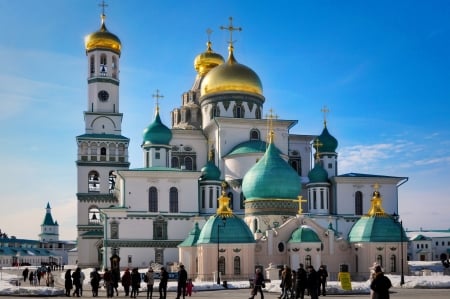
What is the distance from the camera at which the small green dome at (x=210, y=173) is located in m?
54.9

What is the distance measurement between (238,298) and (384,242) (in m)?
19.6

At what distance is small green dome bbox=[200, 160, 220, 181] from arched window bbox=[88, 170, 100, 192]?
1086 cm

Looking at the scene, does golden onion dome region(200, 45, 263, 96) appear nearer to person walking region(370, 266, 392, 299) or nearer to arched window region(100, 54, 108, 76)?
arched window region(100, 54, 108, 76)

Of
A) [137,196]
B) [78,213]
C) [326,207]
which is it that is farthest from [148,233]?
[326,207]

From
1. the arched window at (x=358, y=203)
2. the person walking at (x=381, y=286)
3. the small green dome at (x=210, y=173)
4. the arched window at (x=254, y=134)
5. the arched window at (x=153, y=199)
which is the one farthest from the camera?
the arched window at (x=254, y=134)

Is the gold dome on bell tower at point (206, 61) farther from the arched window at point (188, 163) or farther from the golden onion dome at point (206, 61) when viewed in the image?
the arched window at point (188, 163)

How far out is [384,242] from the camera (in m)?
42.5

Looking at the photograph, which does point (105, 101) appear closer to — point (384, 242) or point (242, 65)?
point (242, 65)

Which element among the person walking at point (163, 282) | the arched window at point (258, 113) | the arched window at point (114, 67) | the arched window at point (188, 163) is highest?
the arched window at point (114, 67)

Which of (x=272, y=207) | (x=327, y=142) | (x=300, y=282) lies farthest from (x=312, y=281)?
(x=327, y=142)

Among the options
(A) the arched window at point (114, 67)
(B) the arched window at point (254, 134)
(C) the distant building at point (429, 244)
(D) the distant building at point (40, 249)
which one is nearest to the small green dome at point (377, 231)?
(B) the arched window at point (254, 134)

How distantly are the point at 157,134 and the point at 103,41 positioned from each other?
12.0 metres

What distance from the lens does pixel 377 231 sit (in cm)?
4278

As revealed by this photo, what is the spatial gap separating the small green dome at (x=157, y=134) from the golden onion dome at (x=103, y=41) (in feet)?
33.8
